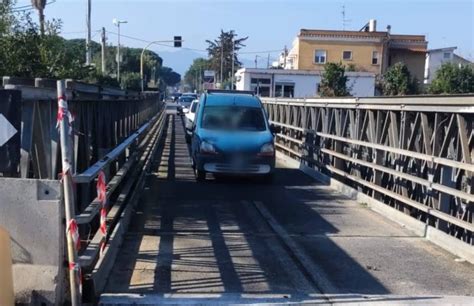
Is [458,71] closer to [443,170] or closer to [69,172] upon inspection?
[443,170]

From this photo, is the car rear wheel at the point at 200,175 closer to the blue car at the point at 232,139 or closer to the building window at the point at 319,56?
the blue car at the point at 232,139

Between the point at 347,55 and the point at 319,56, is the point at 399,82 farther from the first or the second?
the point at 319,56

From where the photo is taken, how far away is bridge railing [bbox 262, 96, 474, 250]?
26.0 feet

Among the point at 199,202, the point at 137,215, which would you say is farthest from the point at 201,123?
the point at 137,215

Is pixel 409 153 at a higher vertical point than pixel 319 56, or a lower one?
lower

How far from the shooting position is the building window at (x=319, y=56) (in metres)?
68.1

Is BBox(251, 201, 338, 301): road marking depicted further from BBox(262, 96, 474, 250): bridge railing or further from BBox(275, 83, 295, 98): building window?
BBox(275, 83, 295, 98): building window

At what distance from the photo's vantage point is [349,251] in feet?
25.5

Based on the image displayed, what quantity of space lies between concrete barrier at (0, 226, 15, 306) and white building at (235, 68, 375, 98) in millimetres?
54761

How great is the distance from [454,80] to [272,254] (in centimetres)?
4097

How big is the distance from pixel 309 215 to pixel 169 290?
Result: 445cm

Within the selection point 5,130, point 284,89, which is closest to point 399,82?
point 284,89

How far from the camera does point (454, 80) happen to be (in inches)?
1773

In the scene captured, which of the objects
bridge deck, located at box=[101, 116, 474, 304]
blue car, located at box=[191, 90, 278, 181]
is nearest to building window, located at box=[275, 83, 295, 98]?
blue car, located at box=[191, 90, 278, 181]
